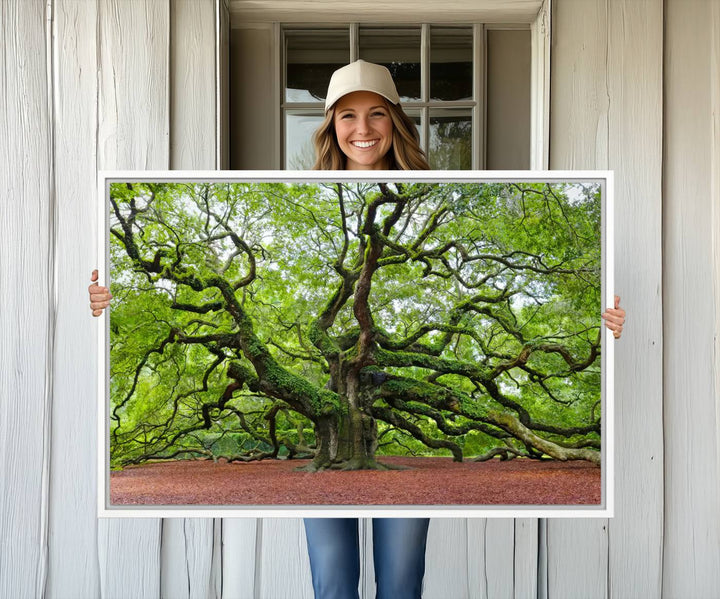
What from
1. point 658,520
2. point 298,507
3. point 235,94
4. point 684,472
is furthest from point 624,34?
point 298,507

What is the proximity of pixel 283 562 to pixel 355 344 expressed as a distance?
38.7 inches

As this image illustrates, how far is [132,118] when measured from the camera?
219 centimetres

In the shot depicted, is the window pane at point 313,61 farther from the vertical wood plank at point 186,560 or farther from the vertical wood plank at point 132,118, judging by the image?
the vertical wood plank at point 186,560

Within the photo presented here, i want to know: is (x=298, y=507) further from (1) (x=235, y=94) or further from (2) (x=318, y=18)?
(2) (x=318, y=18)

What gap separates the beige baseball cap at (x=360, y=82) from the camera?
6.07 feet

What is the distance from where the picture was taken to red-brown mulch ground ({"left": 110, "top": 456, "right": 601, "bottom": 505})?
5.53 feet

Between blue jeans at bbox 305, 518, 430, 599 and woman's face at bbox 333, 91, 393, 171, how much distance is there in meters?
0.97

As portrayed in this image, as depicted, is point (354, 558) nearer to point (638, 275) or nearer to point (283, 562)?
point (283, 562)

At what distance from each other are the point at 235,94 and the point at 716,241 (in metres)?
1.67

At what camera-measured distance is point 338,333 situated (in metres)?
1.70

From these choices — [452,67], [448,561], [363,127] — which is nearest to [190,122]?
[363,127]

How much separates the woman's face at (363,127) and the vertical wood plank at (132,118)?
25.3 inches

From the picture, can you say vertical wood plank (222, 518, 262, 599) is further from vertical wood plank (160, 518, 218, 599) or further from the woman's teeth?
the woman's teeth

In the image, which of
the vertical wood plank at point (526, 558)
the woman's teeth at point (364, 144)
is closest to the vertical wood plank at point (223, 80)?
the woman's teeth at point (364, 144)
